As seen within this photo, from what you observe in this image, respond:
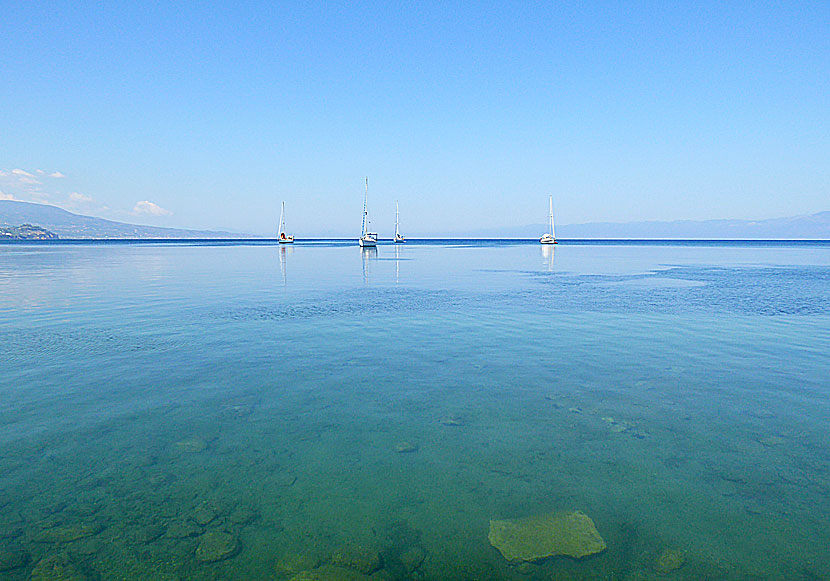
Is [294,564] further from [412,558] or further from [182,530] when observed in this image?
[182,530]

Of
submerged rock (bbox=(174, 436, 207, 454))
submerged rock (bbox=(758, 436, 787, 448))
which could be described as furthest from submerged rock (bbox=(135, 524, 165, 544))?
submerged rock (bbox=(758, 436, 787, 448))

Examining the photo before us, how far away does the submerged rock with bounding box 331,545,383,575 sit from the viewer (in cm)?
805

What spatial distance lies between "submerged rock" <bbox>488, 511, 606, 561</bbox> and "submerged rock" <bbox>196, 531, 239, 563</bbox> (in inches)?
171

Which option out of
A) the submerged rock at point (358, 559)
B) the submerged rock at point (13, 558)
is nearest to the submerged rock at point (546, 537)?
the submerged rock at point (358, 559)

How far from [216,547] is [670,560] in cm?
738

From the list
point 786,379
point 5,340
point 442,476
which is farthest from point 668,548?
point 5,340

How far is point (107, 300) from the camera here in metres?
36.2

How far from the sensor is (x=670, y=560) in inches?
324

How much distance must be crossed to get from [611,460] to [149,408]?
1232cm

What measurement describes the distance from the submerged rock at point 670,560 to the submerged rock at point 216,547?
683cm

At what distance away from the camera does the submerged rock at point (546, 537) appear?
27.6 feet

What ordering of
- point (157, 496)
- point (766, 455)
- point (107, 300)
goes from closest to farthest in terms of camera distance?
1. point (157, 496)
2. point (766, 455)
3. point (107, 300)

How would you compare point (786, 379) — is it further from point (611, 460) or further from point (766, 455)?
point (611, 460)

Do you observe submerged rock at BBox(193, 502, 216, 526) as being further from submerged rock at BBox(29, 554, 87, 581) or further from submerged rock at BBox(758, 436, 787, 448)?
submerged rock at BBox(758, 436, 787, 448)
